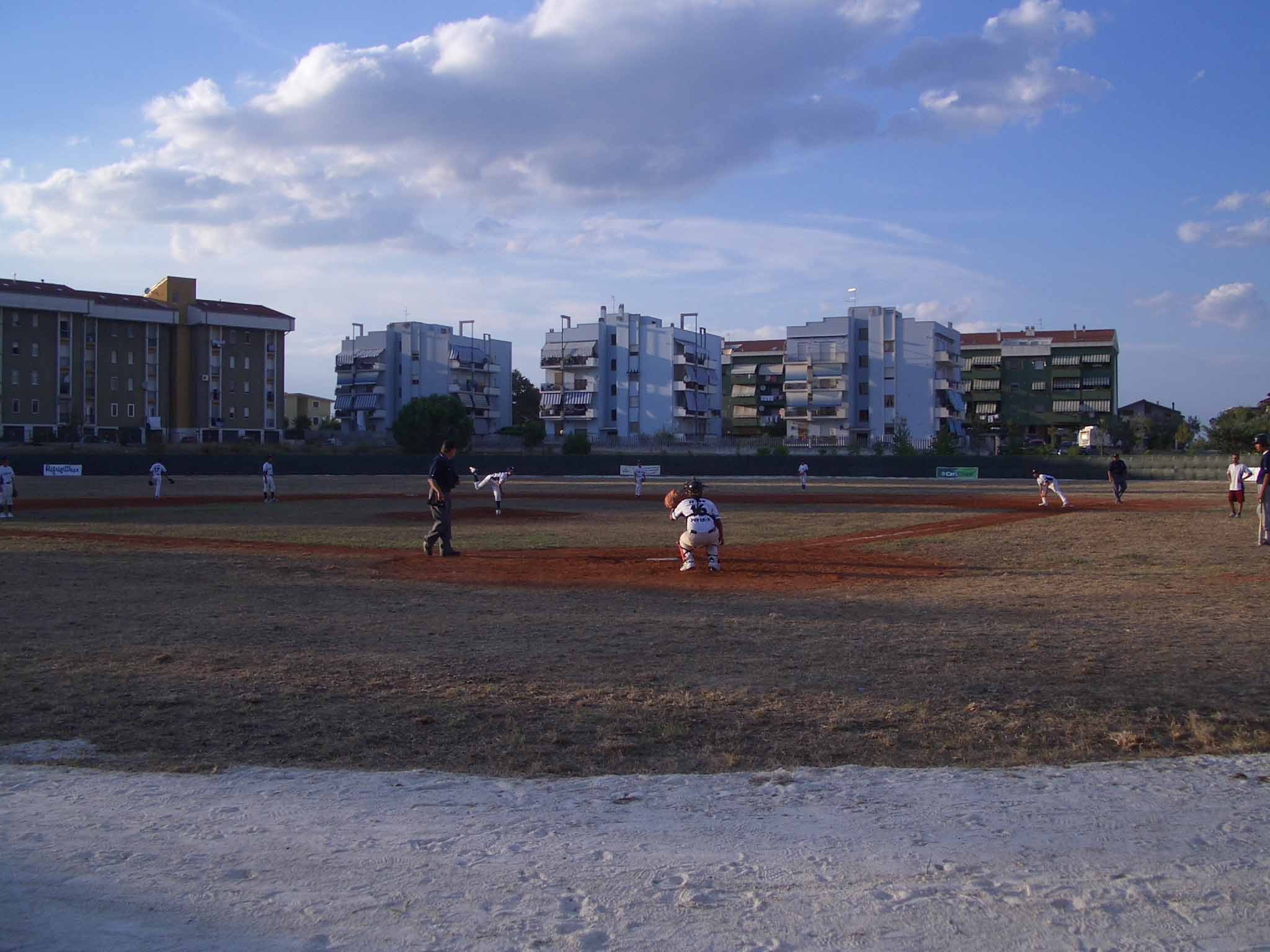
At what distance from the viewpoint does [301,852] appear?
13.6 feet

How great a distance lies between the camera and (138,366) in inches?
3142

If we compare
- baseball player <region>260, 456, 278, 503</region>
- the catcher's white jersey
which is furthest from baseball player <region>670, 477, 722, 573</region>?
baseball player <region>260, 456, 278, 503</region>

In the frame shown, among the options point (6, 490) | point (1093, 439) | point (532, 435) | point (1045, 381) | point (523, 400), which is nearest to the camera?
point (6, 490)

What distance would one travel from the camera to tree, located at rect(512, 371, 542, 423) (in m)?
123

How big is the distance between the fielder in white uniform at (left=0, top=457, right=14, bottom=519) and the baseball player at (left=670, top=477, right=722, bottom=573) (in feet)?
67.6

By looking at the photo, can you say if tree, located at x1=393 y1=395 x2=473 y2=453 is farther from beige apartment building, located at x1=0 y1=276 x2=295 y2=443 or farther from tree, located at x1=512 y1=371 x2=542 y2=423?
tree, located at x1=512 y1=371 x2=542 y2=423

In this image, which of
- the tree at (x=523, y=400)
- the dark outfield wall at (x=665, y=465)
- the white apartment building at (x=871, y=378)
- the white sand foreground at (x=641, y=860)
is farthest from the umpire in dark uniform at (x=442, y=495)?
the tree at (x=523, y=400)

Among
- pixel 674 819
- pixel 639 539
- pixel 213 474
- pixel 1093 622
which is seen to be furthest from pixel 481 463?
pixel 674 819

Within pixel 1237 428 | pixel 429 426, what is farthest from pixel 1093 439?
pixel 429 426

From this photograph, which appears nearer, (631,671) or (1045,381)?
(631,671)

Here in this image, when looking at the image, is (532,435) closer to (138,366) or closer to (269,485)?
(138,366)

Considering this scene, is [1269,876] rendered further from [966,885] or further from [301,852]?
[301,852]

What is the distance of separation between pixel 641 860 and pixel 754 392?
103019mm

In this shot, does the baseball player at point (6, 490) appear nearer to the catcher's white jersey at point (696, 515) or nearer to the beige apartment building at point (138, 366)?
the catcher's white jersey at point (696, 515)
